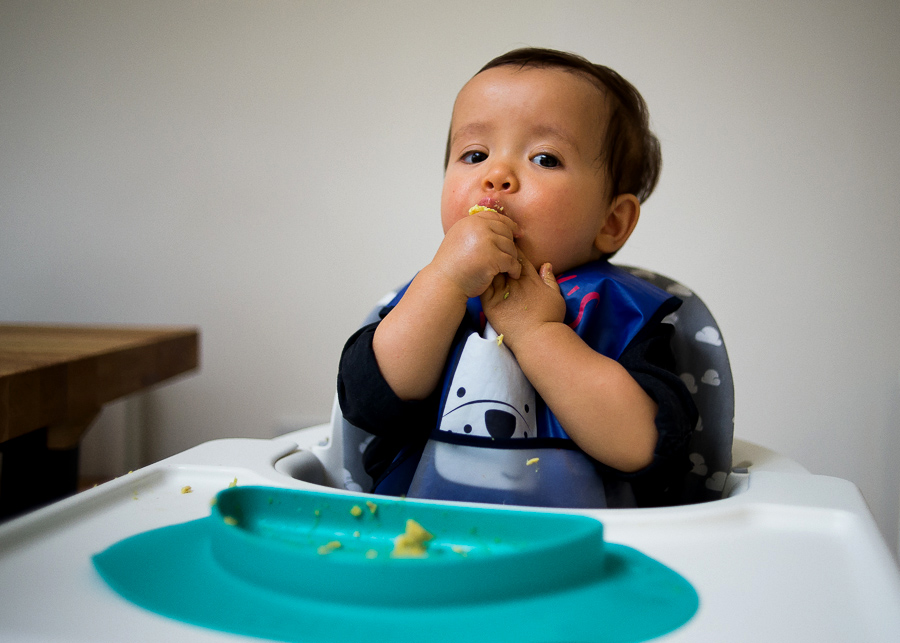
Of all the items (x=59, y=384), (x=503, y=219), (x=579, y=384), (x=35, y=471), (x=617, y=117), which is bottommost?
(x=35, y=471)

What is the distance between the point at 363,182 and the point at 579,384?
1346 mm

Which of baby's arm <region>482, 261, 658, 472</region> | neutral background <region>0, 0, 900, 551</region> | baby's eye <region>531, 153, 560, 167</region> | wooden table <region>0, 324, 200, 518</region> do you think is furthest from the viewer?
neutral background <region>0, 0, 900, 551</region>

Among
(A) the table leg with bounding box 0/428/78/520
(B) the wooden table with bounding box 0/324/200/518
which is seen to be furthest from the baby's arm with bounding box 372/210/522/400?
(A) the table leg with bounding box 0/428/78/520

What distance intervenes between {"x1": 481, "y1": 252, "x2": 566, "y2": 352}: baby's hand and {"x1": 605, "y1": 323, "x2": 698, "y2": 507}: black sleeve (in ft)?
0.25

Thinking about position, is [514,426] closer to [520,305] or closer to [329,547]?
[520,305]

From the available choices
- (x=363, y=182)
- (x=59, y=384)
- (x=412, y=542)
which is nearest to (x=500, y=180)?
(x=412, y=542)

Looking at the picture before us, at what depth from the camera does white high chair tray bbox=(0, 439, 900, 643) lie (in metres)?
0.31

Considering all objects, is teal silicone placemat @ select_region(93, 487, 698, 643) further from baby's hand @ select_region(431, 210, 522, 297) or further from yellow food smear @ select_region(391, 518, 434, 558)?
baby's hand @ select_region(431, 210, 522, 297)

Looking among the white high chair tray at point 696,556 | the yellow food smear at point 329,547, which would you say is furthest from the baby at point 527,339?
the yellow food smear at point 329,547

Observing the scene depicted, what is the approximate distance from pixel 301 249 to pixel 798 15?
127 cm

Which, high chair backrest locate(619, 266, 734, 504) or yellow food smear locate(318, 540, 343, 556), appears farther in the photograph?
high chair backrest locate(619, 266, 734, 504)

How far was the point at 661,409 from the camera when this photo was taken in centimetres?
56

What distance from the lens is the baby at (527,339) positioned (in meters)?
0.57

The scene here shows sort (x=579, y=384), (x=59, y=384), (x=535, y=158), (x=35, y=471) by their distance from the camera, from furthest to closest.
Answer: (x=35, y=471) < (x=59, y=384) < (x=535, y=158) < (x=579, y=384)
